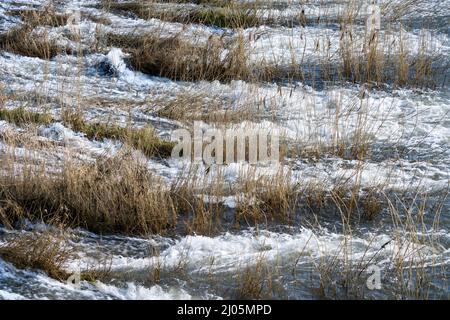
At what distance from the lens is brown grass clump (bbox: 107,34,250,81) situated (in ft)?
30.7

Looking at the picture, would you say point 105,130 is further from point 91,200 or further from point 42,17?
point 42,17

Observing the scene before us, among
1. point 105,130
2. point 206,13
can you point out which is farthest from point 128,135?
point 206,13

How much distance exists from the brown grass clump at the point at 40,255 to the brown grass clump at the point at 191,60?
13.7ft

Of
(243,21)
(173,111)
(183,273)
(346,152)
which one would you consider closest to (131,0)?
(243,21)

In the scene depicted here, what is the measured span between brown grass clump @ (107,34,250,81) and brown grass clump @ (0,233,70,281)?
416 centimetres

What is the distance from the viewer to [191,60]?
9531 mm

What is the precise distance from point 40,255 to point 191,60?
15.0ft

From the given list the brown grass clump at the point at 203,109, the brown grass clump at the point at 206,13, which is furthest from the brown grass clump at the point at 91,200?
the brown grass clump at the point at 206,13

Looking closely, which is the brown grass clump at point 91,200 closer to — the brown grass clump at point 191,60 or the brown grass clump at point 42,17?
the brown grass clump at point 191,60

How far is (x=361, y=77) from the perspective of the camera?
30.6 ft

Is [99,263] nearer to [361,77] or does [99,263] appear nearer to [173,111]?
[173,111]

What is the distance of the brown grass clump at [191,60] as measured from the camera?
937cm

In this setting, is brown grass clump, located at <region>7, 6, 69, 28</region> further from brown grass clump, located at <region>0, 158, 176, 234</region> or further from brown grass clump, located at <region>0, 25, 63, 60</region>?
brown grass clump, located at <region>0, 158, 176, 234</region>

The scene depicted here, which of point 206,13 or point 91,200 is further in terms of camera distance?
point 206,13
